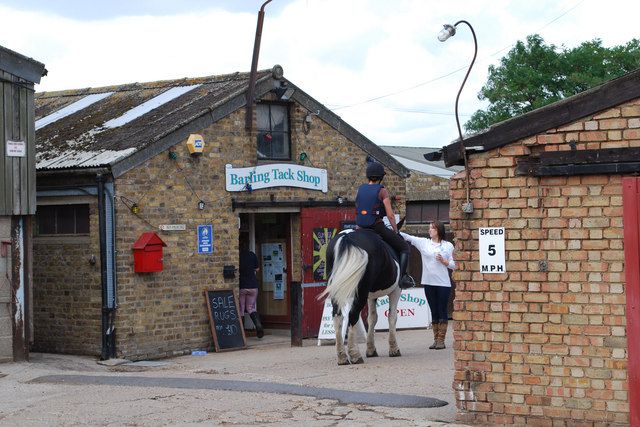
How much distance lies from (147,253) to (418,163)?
66.2 feet

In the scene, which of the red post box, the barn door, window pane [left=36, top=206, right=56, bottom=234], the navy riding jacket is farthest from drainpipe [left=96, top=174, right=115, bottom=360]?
the navy riding jacket

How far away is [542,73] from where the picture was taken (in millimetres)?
47188

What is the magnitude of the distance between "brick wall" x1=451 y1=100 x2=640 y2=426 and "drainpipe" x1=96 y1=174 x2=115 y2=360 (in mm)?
8737

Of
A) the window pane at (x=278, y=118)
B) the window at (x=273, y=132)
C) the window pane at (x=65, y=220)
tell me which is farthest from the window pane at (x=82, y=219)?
the window pane at (x=278, y=118)

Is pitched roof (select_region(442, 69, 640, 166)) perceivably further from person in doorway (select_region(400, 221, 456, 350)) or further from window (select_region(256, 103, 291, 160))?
window (select_region(256, 103, 291, 160))

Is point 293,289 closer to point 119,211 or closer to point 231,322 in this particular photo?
point 231,322

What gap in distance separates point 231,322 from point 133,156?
355 cm

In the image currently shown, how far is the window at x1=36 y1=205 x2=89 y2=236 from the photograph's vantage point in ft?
61.3

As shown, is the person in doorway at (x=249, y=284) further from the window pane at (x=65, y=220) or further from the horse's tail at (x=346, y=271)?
the horse's tail at (x=346, y=271)

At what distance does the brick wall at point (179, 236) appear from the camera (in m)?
18.1

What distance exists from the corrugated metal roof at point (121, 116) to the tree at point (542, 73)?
26599 mm

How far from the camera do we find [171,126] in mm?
18891

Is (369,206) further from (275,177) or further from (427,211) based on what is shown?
(427,211)

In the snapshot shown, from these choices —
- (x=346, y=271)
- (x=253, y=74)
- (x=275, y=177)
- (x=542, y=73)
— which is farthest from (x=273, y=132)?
(x=542, y=73)
